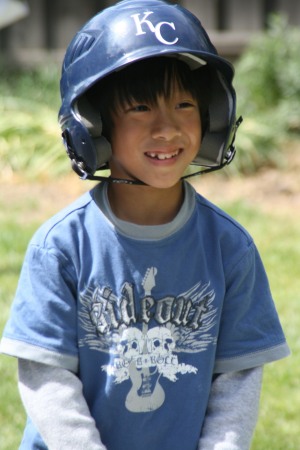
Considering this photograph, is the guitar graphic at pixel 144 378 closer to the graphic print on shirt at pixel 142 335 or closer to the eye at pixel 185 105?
the graphic print on shirt at pixel 142 335

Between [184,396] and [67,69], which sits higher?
[67,69]

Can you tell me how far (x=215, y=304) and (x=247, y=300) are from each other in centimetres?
11

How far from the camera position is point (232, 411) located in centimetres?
288

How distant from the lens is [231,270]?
288 centimetres

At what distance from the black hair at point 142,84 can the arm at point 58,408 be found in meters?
0.69

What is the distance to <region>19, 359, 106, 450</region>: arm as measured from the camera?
8.86 feet

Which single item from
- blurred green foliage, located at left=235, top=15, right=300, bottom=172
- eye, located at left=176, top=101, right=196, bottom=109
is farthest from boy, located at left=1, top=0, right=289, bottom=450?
blurred green foliage, located at left=235, top=15, right=300, bottom=172

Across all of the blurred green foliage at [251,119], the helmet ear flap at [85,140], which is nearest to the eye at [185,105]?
the helmet ear flap at [85,140]

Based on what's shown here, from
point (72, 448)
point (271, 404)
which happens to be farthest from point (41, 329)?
point (271, 404)

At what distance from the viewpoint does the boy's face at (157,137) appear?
110 inches

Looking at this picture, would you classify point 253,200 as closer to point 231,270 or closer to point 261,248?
point 261,248

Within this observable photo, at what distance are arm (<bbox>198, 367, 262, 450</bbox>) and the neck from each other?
1.63 feet

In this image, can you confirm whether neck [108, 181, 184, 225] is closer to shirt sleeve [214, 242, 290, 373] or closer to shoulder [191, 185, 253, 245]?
shoulder [191, 185, 253, 245]

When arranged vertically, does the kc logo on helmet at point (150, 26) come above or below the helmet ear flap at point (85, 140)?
above
